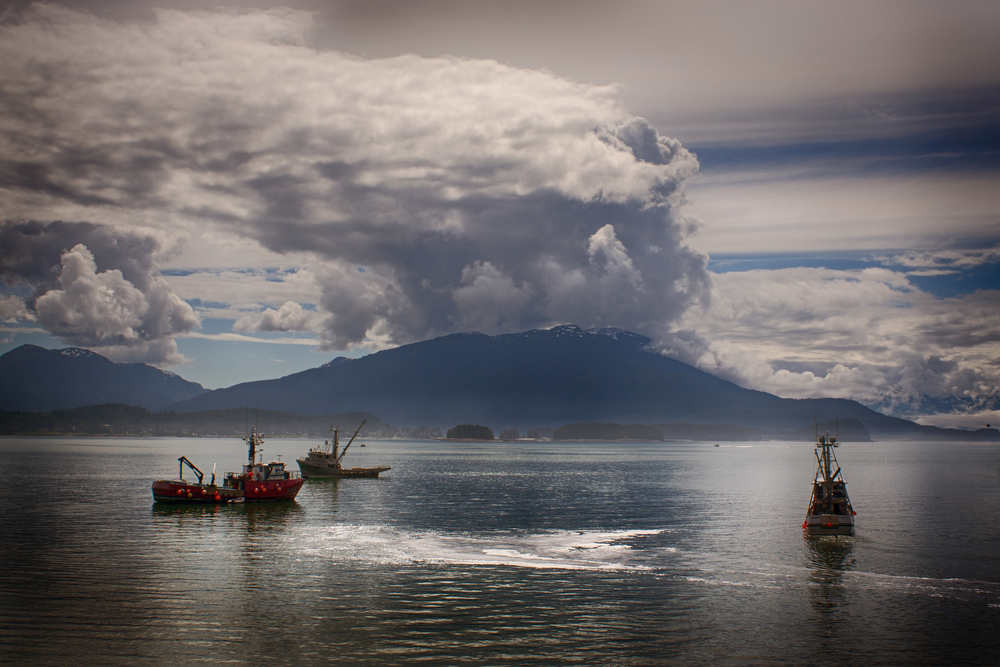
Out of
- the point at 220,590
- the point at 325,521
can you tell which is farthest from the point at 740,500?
the point at 220,590

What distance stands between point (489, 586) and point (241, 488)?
71085 mm

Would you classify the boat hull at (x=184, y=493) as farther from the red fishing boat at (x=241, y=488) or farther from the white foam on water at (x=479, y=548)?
the white foam on water at (x=479, y=548)

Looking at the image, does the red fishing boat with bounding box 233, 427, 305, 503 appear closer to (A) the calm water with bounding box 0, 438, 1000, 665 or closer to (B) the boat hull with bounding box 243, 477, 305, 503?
(B) the boat hull with bounding box 243, 477, 305, 503

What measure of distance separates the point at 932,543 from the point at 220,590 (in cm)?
6909

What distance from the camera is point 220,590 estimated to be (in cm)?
5097

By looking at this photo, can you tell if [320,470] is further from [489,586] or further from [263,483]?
[489,586]

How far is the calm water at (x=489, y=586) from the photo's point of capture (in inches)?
1526

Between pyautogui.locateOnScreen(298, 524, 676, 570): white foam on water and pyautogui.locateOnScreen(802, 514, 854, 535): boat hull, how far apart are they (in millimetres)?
17048

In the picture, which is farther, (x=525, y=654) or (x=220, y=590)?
(x=220, y=590)

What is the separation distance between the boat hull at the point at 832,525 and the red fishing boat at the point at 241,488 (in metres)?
74.3

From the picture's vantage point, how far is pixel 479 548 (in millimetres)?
69750

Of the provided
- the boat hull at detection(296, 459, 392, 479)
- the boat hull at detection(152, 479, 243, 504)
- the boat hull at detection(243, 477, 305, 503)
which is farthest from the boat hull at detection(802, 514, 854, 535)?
the boat hull at detection(296, 459, 392, 479)

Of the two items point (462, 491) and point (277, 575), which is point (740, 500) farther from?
point (277, 575)

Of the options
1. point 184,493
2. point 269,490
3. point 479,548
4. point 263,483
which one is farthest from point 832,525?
point 184,493
